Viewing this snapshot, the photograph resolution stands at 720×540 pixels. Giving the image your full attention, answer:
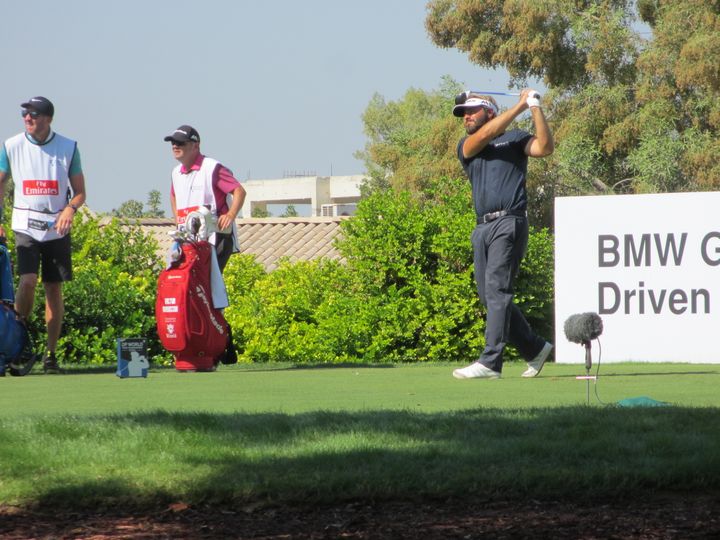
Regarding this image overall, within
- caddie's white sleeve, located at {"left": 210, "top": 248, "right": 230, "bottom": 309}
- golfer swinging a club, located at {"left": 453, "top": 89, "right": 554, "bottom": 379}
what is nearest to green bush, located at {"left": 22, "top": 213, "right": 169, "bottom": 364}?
caddie's white sleeve, located at {"left": 210, "top": 248, "right": 230, "bottom": 309}

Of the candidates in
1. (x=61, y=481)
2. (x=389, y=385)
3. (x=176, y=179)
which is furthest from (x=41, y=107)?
(x=61, y=481)

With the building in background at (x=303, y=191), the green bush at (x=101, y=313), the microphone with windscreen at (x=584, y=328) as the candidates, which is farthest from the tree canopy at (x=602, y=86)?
the building in background at (x=303, y=191)

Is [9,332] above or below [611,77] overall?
below

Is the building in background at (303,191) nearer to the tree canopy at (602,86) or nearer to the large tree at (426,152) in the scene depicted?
the large tree at (426,152)

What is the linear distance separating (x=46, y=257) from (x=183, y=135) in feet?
4.78

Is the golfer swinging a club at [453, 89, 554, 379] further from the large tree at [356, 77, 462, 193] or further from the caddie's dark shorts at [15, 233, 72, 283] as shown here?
the large tree at [356, 77, 462, 193]

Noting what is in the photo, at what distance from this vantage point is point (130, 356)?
8.90 m

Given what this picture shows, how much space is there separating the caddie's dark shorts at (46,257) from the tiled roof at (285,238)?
2081 cm

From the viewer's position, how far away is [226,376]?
9.18 meters

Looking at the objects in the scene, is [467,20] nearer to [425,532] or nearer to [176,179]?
[176,179]

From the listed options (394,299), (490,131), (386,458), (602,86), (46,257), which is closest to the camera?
(386,458)

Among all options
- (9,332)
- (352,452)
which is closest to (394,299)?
(9,332)

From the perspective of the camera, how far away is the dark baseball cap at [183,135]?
10.0 metres

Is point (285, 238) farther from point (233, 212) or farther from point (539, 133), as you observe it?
point (539, 133)
